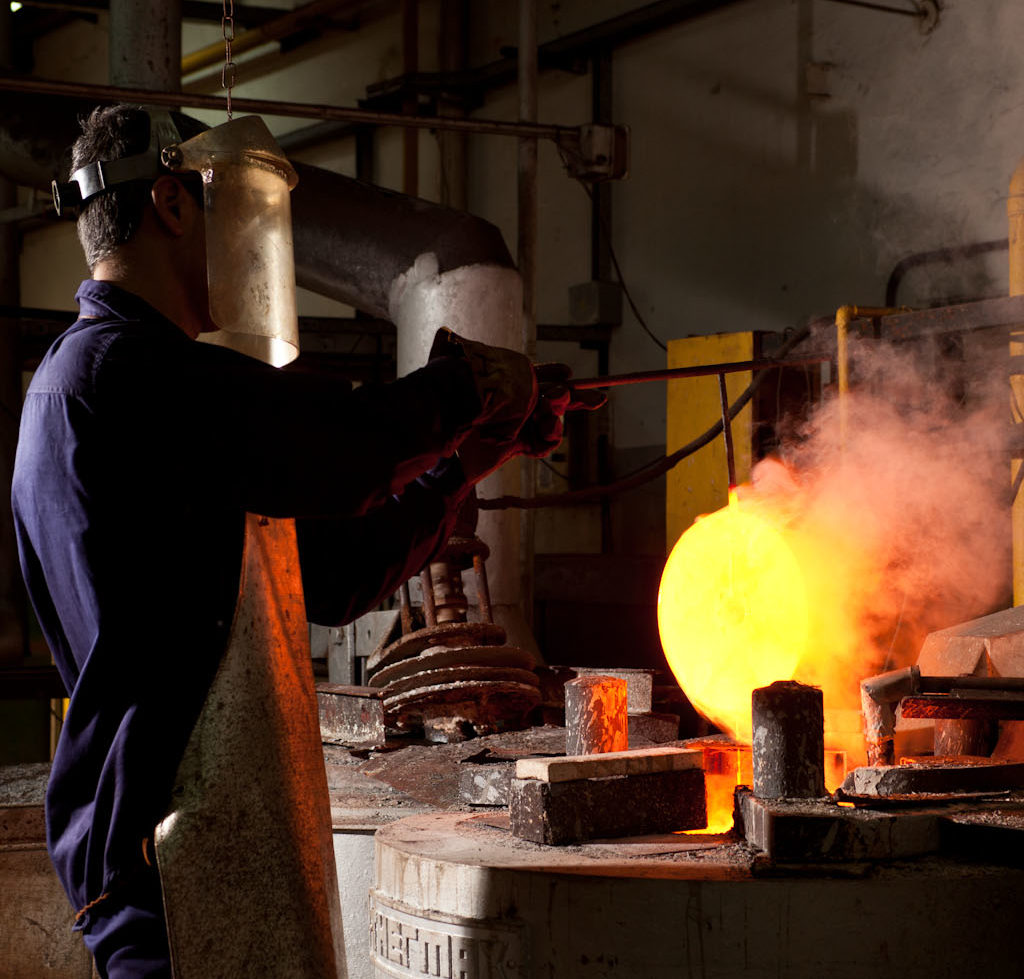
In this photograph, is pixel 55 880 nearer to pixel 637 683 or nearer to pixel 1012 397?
pixel 637 683

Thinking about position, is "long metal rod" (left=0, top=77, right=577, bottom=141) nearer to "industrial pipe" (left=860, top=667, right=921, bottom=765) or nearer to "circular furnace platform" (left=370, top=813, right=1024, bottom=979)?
"industrial pipe" (left=860, top=667, right=921, bottom=765)

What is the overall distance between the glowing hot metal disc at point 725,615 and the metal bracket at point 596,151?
8.60ft

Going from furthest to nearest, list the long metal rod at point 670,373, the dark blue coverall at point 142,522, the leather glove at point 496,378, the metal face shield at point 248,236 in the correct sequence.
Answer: the long metal rod at point 670,373
the metal face shield at point 248,236
the leather glove at point 496,378
the dark blue coverall at point 142,522

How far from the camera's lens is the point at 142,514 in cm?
151

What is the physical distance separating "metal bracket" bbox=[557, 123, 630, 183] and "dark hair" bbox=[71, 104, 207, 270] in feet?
13.1

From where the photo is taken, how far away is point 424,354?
17.0 ft

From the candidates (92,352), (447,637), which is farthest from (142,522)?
(447,637)

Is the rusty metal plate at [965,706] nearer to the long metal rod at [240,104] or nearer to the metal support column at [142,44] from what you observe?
the long metal rod at [240,104]

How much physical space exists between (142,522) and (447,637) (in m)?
2.43

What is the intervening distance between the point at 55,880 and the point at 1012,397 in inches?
113

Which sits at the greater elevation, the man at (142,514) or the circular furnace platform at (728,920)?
the man at (142,514)

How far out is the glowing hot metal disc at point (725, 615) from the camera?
3.25m

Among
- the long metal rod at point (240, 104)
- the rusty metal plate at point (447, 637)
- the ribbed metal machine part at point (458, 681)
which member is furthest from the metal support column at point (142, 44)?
the rusty metal plate at point (447, 637)

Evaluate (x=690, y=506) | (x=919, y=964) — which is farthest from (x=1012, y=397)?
(x=690, y=506)
